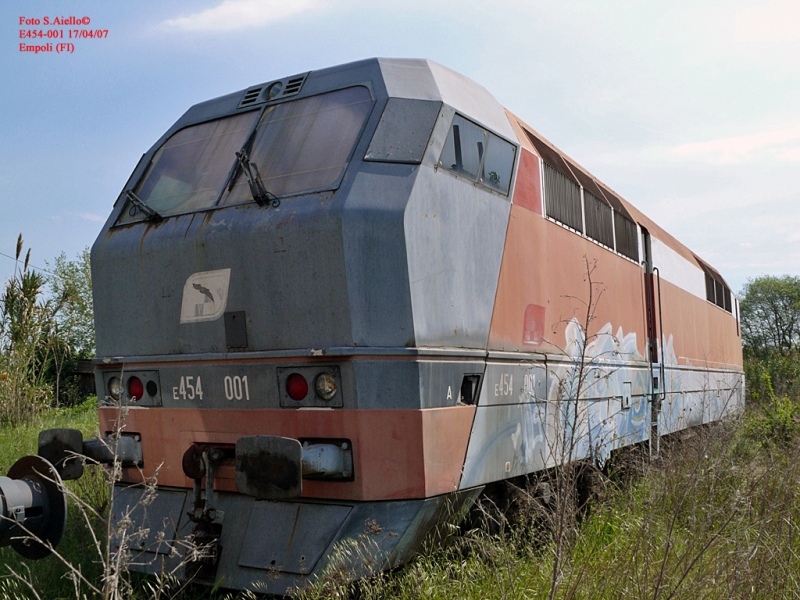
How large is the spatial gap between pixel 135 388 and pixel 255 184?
1.49 metres

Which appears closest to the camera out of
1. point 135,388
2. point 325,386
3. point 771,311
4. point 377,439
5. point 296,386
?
point 377,439

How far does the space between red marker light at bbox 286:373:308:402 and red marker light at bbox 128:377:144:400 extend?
118 cm

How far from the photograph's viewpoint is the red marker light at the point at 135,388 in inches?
191

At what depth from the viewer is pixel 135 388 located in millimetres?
4883

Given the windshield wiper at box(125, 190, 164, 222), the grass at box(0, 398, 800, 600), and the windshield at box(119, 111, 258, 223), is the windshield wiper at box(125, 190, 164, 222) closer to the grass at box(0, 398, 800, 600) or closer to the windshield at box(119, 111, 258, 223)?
the windshield at box(119, 111, 258, 223)

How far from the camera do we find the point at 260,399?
4.26 metres

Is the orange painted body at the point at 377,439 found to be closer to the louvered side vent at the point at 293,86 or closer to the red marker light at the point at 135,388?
the red marker light at the point at 135,388

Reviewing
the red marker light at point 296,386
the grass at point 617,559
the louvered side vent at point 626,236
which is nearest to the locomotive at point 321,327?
the red marker light at point 296,386

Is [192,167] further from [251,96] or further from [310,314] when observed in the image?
[310,314]

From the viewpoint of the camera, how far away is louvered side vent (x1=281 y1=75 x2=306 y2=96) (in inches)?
194

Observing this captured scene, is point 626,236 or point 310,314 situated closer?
point 310,314

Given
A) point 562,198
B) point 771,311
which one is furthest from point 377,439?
point 771,311

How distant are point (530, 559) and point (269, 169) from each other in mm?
2694

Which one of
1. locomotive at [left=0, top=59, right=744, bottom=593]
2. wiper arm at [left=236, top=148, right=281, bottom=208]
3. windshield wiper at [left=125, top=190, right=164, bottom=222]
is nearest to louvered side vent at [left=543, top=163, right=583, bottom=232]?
locomotive at [left=0, top=59, right=744, bottom=593]
